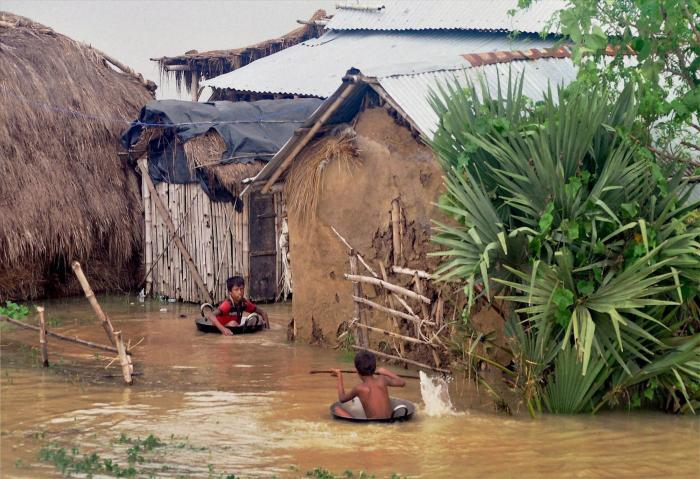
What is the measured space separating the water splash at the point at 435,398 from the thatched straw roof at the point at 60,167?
26.7 ft

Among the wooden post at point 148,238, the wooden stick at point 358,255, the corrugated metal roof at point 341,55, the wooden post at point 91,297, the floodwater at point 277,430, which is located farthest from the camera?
the corrugated metal roof at point 341,55

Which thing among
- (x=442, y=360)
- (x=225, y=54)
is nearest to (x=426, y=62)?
(x=442, y=360)

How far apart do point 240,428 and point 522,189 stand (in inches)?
119

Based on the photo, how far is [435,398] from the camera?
1009 centimetres

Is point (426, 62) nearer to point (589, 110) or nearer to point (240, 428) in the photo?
point (589, 110)

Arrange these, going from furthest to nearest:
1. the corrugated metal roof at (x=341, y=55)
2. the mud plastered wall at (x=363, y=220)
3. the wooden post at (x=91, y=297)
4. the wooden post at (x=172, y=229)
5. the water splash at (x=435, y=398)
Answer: the corrugated metal roof at (x=341, y=55) → the wooden post at (x=172, y=229) → the mud plastered wall at (x=363, y=220) → the wooden post at (x=91, y=297) → the water splash at (x=435, y=398)

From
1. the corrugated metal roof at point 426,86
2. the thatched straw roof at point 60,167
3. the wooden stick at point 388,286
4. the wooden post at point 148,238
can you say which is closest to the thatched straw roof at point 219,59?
the thatched straw roof at point 60,167

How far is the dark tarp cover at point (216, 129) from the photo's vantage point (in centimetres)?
1666

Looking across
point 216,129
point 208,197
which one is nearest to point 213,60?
point 216,129

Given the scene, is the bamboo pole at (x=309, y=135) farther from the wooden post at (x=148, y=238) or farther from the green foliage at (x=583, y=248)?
→ the wooden post at (x=148, y=238)

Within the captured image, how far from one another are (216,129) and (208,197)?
100cm

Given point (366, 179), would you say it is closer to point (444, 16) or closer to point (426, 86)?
point (426, 86)

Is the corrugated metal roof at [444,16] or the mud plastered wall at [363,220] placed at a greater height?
the corrugated metal roof at [444,16]

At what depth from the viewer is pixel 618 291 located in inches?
362
